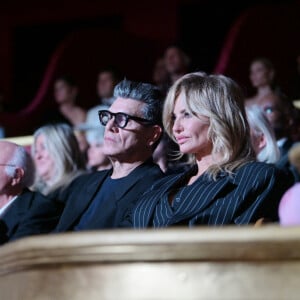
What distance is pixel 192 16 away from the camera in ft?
20.1

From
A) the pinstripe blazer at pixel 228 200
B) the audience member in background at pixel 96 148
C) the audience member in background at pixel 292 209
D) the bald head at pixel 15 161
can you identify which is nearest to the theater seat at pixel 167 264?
the audience member in background at pixel 292 209

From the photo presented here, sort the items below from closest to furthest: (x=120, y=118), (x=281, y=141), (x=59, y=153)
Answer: (x=120, y=118) < (x=281, y=141) < (x=59, y=153)

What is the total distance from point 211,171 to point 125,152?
0.31 metres

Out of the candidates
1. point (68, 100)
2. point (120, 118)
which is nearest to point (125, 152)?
point (120, 118)

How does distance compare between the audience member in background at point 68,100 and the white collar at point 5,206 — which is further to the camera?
the audience member in background at point 68,100

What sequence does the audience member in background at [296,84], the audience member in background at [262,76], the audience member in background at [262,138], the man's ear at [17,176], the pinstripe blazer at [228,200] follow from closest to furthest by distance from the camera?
the pinstripe blazer at [228,200] → the man's ear at [17,176] → the audience member in background at [262,138] → the audience member in background at [262,76] → the audience member in background at [296,84]

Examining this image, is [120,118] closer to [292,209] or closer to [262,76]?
[292,209]

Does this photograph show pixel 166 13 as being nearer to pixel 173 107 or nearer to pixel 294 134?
pixel 294 134

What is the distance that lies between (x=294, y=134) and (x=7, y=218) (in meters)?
1.24

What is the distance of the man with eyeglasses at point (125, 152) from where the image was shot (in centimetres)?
248

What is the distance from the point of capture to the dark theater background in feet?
16.5

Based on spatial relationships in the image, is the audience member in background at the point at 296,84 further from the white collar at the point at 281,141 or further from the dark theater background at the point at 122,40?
the white collar at the point at 281,141

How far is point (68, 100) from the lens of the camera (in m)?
5.20

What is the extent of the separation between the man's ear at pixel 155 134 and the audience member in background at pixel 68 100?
236 cm
